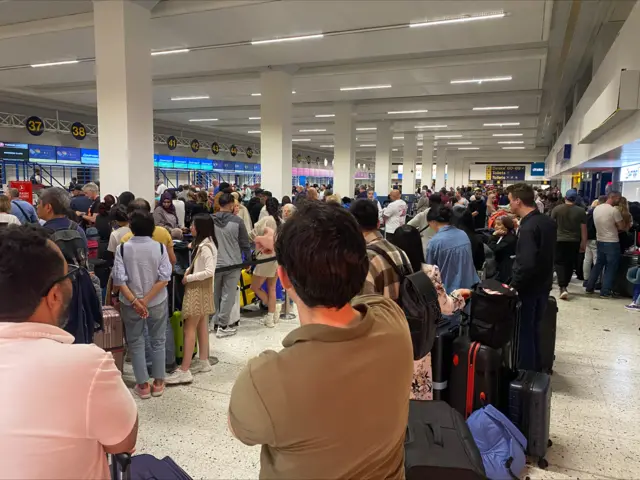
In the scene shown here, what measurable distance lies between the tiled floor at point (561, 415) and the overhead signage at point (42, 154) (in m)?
14.7

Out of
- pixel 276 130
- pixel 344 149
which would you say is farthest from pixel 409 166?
pixel 276 130

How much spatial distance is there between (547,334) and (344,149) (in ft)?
41.9

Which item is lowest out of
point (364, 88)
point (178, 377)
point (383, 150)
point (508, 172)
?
point (178, 377)

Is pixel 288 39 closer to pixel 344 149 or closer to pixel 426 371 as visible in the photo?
pixel 426 371

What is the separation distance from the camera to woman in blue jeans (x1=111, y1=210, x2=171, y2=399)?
3.52m

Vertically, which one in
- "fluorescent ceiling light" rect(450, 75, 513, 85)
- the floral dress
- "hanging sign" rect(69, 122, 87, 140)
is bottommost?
the floral dress

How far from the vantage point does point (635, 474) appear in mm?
2863

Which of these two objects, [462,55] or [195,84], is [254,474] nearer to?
[462,55]

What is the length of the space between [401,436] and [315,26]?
801cm

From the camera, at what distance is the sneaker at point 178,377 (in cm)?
396

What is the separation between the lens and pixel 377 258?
247cm

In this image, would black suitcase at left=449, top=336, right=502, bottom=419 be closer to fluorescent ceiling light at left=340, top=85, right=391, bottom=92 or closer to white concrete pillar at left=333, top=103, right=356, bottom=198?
fluorescent ceiling light at left=340, top=85, right=391, bottom=92

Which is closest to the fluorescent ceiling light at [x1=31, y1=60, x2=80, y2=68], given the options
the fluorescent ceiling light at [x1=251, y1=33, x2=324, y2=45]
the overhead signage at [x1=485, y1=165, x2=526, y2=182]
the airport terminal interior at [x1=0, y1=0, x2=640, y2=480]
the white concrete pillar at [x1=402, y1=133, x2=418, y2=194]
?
the airport terminal interior at [x1=0, y1=0, x2=640, y2=480]

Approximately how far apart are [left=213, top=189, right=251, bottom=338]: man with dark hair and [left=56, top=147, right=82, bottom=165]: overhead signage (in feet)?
49.6
